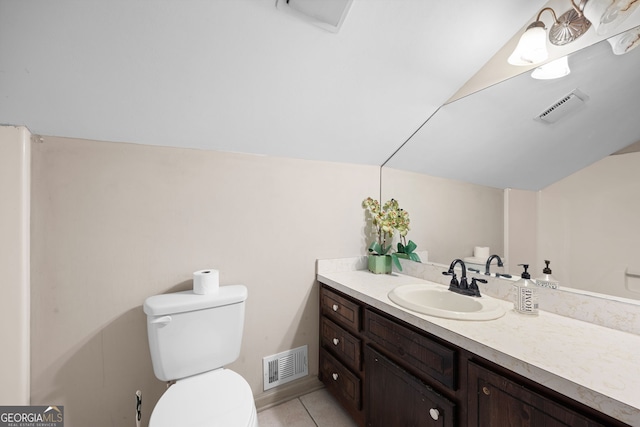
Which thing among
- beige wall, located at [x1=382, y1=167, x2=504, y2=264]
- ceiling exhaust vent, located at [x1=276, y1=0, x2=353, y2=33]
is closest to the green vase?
beige wall, located at [x1=382, y1=167, x2=504, y2=264]

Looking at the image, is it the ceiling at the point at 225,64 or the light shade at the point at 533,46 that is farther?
the light shade at the point at 533,46

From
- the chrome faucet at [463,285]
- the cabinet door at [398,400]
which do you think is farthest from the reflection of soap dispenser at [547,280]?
the cabinet door at [398,400]

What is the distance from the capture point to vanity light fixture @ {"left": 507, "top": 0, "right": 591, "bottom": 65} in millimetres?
1070

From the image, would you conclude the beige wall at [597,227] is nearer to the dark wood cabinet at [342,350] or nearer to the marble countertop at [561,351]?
the marble countertop at [561,351]

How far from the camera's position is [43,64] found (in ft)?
3.15

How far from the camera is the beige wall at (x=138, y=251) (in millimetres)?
1206

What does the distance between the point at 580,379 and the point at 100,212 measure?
1891 millimetres

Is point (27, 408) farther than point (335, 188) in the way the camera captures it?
No

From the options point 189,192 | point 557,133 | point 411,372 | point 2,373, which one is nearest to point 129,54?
point 189,192

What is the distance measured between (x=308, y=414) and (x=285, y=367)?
29 cm

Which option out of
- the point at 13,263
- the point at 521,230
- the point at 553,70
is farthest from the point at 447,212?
the point at 13,263

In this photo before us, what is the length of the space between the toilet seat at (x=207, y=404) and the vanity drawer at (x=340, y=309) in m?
0.62

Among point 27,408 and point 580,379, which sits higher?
point 580,379

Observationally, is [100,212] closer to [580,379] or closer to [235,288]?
[235,288]
